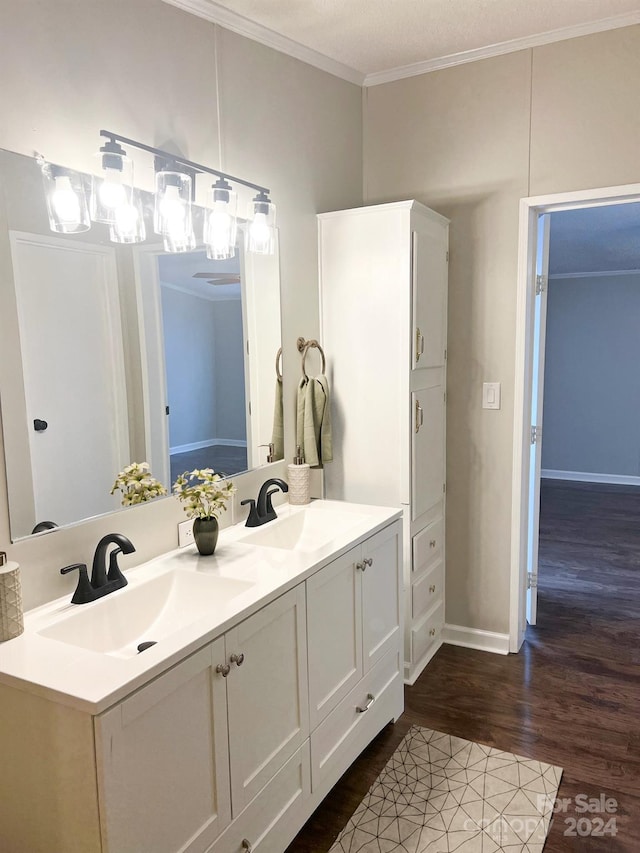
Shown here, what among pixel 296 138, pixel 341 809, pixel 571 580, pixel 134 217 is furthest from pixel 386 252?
pixel 571 580

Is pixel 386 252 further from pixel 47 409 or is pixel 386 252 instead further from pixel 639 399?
pixel 639 399

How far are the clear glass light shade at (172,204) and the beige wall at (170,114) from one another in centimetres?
14

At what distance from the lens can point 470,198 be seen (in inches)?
118

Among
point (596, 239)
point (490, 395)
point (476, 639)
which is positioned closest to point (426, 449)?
point (490, 395)

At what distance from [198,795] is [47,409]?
1.02 m

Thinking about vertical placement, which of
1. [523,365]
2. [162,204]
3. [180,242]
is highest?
[162,204]

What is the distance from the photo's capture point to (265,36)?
8.20ft

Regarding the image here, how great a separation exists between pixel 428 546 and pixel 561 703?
2.71 ft

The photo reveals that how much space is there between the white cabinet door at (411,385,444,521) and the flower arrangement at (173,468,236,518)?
92 cm

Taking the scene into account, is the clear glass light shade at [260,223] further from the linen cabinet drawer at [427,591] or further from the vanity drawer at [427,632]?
A: the vanity drawer at [427,632]

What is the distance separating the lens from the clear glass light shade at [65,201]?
170 cm

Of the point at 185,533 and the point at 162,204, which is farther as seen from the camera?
the point at 185,533

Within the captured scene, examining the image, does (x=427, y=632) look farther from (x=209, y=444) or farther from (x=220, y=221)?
(x=220, y=221)

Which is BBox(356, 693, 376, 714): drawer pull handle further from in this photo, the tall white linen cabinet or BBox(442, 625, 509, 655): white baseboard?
BBox(442, 625, 509, 655): white baseboard
